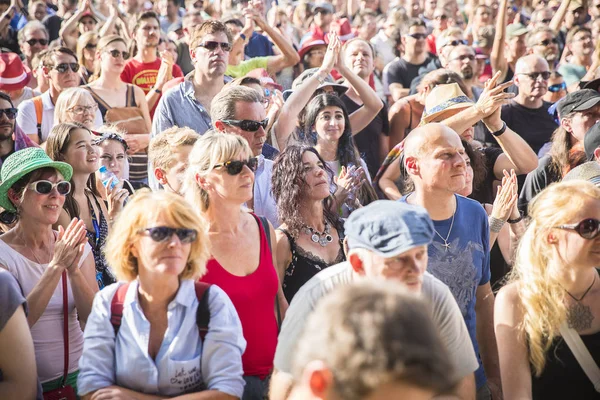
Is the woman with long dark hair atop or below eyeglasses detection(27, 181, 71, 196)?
below

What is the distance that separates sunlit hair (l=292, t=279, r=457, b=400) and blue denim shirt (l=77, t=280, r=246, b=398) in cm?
131

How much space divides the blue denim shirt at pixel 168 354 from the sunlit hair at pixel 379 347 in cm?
131

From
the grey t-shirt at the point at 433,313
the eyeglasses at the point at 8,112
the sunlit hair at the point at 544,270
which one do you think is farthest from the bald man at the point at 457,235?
the eyeglasses at the point at 8,112

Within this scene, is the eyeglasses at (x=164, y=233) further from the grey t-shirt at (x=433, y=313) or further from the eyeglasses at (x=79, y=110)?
the eyeglasses at (x=79, y=110)

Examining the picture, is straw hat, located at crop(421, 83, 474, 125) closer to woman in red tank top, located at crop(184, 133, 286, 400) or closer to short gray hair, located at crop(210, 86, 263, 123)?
short gray hair, located at crop(210, 86, 263, 123)

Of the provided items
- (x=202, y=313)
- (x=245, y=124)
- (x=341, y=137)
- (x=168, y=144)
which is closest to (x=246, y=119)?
(x=245, y=124)

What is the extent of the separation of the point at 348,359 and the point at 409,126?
5516 mm

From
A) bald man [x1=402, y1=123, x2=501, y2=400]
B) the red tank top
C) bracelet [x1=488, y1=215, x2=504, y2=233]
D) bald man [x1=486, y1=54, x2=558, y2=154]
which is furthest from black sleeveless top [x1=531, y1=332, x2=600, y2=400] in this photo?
bald man [x1=486, y1=54, x2=558, y2=154]

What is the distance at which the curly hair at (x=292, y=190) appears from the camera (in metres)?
4.20

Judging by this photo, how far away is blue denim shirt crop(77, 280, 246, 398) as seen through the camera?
9.55 feet

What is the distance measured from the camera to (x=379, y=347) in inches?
63.9

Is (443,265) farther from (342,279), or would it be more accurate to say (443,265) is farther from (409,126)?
(409,126)

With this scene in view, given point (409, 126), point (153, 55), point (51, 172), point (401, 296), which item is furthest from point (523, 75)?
point (401, 296)

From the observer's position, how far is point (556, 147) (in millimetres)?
5523
